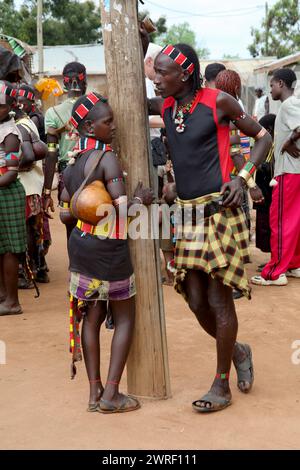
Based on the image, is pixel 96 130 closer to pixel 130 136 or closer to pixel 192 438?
pixel 130 136

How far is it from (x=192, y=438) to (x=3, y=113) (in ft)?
10.7

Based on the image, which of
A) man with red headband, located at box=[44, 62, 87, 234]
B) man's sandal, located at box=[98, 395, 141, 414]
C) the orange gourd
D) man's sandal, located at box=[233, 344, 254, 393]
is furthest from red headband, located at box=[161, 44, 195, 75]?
man with red headband, located at box=[44, 62, 87, 234]

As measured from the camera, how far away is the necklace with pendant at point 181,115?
3.92 metres

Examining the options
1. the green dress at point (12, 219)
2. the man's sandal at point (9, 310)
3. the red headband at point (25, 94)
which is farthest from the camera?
the red headband at point (25, 94)

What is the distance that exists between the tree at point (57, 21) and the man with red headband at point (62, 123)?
27233 millimetres

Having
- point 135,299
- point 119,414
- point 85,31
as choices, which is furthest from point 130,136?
point 85,31

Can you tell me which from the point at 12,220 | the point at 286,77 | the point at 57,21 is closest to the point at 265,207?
the point at 286,77

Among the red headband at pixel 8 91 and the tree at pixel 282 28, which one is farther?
the tree at pixel 282 28

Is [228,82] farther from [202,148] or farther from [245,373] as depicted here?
[245,373]

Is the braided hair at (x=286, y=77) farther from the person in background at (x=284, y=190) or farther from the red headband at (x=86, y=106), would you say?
the red headband at (x=86, y=106)

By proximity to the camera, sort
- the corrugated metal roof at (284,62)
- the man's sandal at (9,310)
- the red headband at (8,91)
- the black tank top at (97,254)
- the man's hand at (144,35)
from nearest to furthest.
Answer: the black tank top at (97,254), the man's hand at (144,35), the red headband at (8,91), the man's sandal at (9,310), the corrugated metal roof at (284,62)

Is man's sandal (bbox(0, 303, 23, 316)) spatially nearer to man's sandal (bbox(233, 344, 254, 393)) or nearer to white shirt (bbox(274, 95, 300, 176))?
man's sandal (bbox(233, 344, 254, 393))

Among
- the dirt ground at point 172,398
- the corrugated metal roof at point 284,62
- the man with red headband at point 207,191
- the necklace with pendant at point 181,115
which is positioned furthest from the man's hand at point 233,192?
the corrugated metal roof at point 284,62

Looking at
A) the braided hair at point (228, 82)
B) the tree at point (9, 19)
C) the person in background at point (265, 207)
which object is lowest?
the person in background at point (265, 207)
